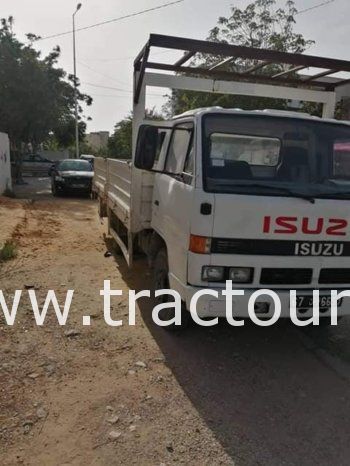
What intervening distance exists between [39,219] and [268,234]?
8.91 meters

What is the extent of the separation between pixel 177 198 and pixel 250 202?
2.59 ft

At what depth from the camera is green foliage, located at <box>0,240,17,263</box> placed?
709 centimetres

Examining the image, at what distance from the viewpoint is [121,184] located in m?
6.45

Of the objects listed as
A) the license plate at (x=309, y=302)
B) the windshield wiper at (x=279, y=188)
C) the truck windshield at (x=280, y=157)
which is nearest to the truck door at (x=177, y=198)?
the truck windshield at (x=280, y=157)

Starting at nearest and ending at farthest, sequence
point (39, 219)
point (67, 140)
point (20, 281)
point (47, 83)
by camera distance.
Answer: point (20, 281) → point (39, 219) → point (47, 83) → point (67, 140)

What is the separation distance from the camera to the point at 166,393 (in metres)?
3.49

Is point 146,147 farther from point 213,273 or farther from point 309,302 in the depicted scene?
point 309,302

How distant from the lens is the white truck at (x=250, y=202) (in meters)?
3.51

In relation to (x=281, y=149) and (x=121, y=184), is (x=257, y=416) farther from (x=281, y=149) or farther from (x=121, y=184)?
(x=121, y=184)

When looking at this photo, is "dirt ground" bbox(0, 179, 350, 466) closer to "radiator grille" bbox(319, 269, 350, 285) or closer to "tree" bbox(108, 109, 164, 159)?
"radiator grille" bbox(319, 269, 350, 285)

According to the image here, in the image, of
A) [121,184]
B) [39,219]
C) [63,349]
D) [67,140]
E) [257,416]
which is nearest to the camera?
[257,416]

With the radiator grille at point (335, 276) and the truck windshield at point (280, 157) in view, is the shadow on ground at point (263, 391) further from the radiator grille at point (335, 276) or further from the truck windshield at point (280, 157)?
the truck windshield at point (280, 157)

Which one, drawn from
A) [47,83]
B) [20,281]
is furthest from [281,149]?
[47,83]

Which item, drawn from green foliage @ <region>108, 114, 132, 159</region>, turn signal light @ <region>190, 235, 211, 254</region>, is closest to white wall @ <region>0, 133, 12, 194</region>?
turn signal light @ <region>190, 235, 211, 254</region>
